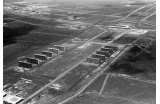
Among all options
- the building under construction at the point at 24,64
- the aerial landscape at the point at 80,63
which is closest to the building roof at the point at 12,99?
the aerial landscape at the point at 80,63

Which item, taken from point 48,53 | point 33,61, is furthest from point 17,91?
point 48,53

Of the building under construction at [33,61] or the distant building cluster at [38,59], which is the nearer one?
the distant building cluster at [38,59]

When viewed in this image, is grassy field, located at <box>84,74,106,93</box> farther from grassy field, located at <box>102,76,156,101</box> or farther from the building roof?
the building roof

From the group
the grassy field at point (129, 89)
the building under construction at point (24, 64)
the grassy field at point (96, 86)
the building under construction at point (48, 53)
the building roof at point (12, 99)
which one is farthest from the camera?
the building under construction at point (48, 53)

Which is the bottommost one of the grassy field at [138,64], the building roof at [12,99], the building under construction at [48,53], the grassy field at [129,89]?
the building roof at [12,99]

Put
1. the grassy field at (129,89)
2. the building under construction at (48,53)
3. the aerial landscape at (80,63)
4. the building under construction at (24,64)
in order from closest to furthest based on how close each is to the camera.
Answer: the grassy field at (129,89)
the aerial landscape at (80,63)
the building under construction at (24,64)
the building under construction at (48,53)

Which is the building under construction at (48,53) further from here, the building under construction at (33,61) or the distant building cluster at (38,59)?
the building under construction at (33,61)

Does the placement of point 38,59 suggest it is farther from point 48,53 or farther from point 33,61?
point 48,53

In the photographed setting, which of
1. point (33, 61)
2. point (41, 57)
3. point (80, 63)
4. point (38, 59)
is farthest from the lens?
point (41, 57)
